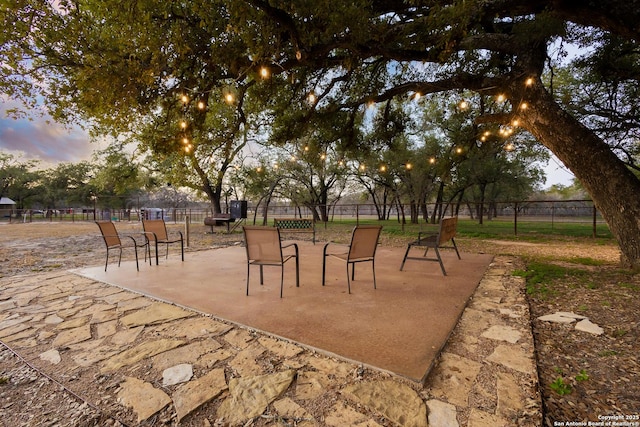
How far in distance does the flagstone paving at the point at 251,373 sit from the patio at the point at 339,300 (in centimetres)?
12

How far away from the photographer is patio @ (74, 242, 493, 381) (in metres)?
2.14

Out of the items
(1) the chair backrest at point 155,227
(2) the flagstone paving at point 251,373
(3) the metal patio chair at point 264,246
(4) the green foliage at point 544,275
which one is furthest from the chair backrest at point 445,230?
(1) the chair backrest at point 155,227

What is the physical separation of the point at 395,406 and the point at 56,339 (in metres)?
2.72

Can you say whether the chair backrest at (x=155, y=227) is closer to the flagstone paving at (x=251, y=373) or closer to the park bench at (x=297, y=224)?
the flagstone paving at (x=251, y=373)

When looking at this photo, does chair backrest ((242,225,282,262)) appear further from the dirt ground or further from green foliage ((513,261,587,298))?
green foliage ((513,261,587,298))

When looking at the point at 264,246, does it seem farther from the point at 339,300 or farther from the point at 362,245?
the point at 362,245

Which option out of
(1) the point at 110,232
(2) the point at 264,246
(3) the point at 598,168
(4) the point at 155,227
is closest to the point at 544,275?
(3) the point at 598,168

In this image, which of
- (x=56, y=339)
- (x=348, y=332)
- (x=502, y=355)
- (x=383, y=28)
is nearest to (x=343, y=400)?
(x=348, y=332)

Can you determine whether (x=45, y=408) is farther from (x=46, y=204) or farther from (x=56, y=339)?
(x=46, y=204)

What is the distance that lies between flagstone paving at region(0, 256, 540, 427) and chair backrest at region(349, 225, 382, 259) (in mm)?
1317

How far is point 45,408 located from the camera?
1.55 metres

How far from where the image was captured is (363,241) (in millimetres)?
3545

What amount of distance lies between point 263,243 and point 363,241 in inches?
48.6

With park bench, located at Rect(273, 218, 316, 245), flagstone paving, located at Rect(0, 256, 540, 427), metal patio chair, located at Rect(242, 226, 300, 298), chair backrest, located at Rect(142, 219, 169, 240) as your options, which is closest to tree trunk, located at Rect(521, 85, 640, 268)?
flagstone paving, located at Rect(0, 256, 540, 427)
